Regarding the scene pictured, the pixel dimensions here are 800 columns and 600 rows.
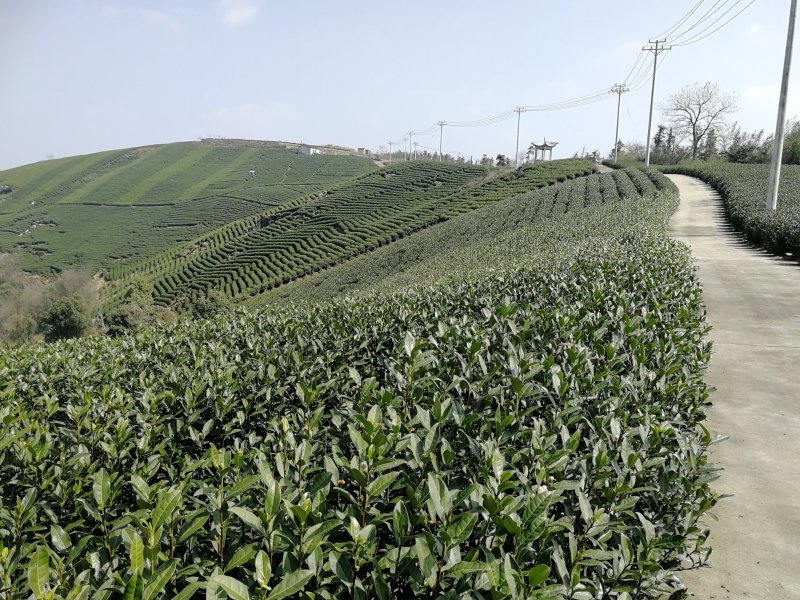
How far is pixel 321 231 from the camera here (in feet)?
229

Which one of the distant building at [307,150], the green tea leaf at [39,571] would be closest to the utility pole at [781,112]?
the green tea leaf at [39,571]

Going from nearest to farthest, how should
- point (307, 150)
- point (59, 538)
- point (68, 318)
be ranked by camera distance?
1. point (59, 538)
2. point (68, 318)
3. point (307, 150)

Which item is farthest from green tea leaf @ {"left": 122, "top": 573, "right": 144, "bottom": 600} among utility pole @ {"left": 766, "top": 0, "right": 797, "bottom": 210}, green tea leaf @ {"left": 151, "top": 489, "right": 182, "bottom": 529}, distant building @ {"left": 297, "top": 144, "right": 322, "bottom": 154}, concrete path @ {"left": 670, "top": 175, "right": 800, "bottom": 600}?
distant building @ {"left": 297, "top": 144, "right": 322, "bottom": 154}

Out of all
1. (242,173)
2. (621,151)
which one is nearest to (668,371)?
(621,151)

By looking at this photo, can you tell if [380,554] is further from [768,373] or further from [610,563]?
[768,373]

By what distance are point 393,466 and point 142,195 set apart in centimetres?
13270

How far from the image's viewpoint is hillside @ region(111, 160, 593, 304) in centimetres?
6053

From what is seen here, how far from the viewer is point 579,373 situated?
3.25 metres

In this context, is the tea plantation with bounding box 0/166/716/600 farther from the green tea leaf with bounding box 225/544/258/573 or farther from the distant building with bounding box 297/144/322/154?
the distant building with bounding box 297/144/322/154

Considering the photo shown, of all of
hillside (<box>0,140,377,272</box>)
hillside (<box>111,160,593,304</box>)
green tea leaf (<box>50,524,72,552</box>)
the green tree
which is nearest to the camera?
green tea leaf (<box>50,524,72,552</box>)

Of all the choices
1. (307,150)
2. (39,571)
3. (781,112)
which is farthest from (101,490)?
(307,150)

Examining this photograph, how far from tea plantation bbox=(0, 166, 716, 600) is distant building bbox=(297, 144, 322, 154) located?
155537mm

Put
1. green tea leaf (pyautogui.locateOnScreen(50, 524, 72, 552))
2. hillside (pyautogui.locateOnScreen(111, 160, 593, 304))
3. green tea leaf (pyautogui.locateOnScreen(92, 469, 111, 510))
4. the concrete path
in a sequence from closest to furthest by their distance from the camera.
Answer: green tea leaf (pyautogui.locateOnScreen(50, 524, 72, 552)), green tea leaf (pyautogui.locateOnScreen(92, 469, 111, 510)), the concrete path, hillside (pyautogui.locateOnScreen(111, 160, 593, 304))

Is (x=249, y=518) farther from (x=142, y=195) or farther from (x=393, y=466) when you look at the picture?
(x=142, y=195)
